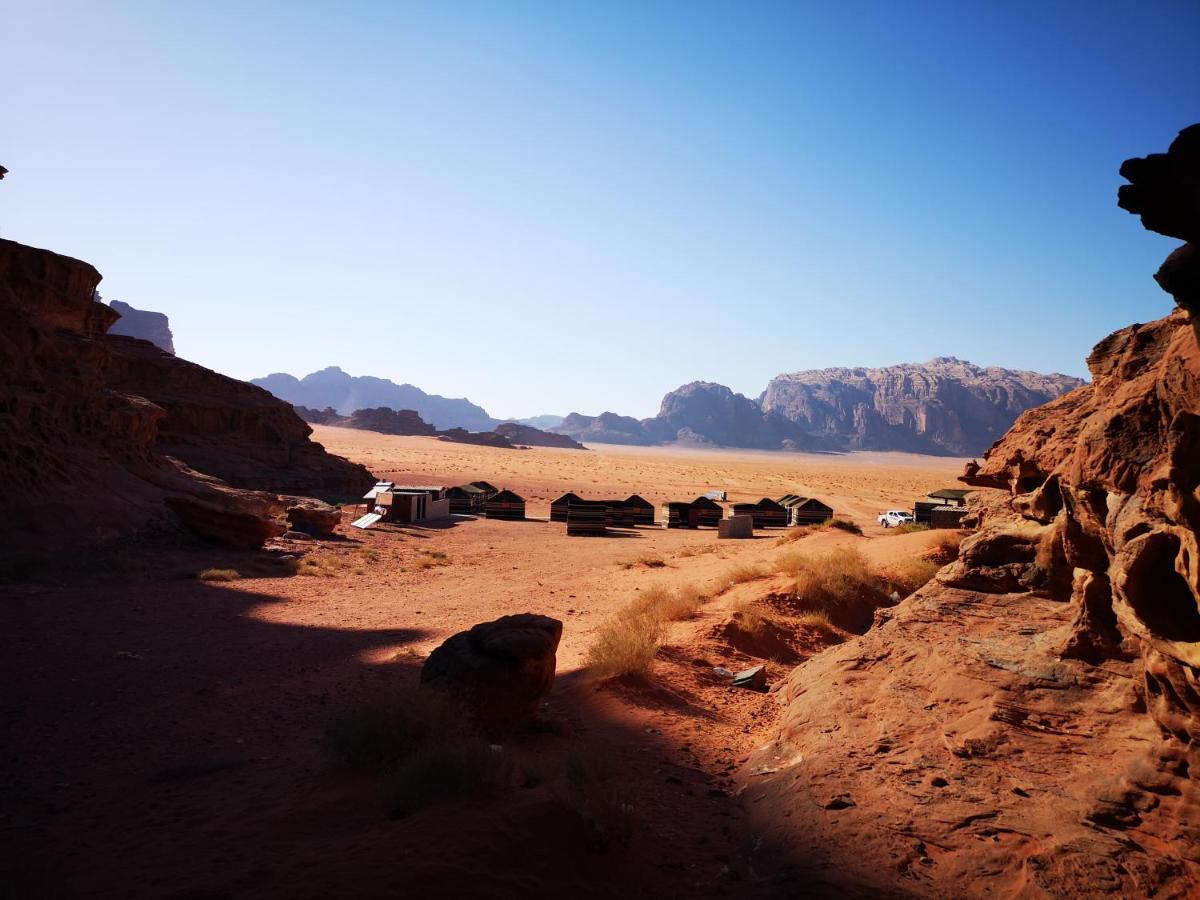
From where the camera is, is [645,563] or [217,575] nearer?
[217,575]

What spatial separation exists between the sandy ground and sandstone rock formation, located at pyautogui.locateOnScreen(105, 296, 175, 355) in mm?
177955

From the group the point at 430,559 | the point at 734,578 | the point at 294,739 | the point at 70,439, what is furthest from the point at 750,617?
the point at 70,439

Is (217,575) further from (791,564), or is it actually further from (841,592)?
(841,592)

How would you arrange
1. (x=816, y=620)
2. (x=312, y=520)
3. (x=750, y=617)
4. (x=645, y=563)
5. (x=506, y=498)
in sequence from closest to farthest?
(x=750, y=617)
(x=816, y=620)
(x=645, y=563)
(x=312, y=520)
(x=506, y=498)

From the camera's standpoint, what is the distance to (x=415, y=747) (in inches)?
226

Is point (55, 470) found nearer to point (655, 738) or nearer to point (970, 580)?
point (655, 738)

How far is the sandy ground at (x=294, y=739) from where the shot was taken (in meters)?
4.40

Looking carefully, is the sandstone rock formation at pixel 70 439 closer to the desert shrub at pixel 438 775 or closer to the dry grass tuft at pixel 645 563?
the dry grass tuft at pixel 645 563

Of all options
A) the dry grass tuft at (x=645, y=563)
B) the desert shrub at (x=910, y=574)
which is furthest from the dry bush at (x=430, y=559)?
the desert shrub at (x=910, y=574)

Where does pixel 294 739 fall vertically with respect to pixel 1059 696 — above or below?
below

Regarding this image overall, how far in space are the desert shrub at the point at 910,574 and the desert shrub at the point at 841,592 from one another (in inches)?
19.2

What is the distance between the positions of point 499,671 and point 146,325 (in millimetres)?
199095

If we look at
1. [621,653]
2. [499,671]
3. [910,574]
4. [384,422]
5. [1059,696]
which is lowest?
[621,653]

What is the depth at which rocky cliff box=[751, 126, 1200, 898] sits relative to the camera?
4.30 m
